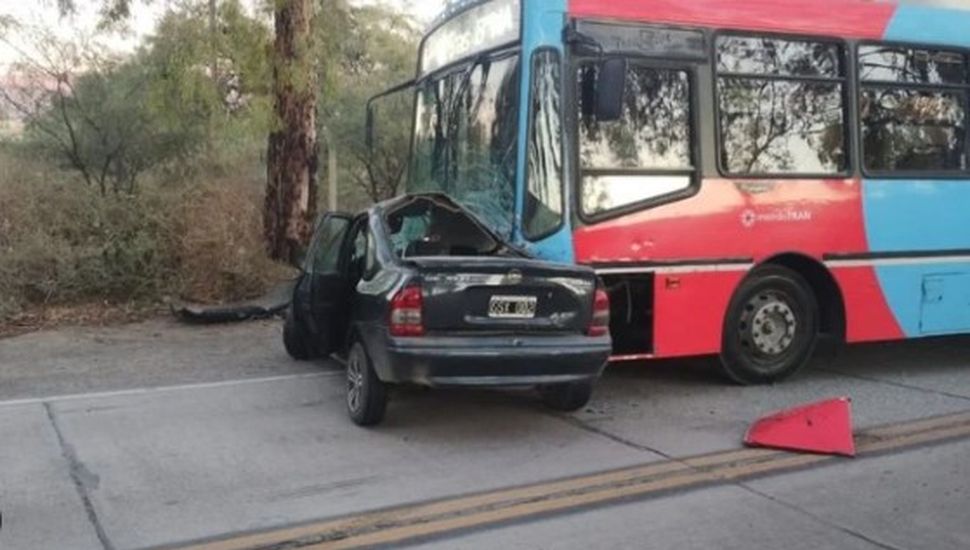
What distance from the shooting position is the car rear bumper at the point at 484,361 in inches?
241

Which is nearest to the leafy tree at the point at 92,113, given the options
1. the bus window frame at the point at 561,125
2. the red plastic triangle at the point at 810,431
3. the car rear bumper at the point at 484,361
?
the bus window frame at the point at 561,125

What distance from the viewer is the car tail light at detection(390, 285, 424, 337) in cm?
617

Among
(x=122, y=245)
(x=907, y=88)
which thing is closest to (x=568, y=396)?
(x=907, y=88)

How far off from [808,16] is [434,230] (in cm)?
350

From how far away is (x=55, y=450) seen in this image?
629 cm

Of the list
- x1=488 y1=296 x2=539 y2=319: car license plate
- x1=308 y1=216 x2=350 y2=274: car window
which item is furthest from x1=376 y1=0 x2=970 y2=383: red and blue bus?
x1=308 y1=216 x2=350 y2=274: car window

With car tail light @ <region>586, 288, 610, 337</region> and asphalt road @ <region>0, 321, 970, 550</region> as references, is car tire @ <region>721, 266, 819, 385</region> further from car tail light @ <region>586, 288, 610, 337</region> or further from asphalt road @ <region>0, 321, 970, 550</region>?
car tail light @ <region>586, 288, 610, 337</region>

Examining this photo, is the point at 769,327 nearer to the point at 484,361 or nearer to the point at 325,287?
the point at 484,361

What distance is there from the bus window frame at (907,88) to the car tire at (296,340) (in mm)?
4927

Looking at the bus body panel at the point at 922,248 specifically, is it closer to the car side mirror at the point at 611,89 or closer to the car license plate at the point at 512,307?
the car side mirror at the point at 611,89

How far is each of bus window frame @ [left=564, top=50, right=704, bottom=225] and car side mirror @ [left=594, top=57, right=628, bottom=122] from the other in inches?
9.1

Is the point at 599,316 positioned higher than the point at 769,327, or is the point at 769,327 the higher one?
the point at 599,316

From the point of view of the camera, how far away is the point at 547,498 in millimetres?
5312

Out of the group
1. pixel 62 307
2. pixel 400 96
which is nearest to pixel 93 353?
pixel 62 307
